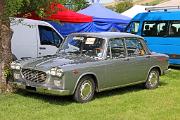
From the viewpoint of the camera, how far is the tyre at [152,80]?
1202 cm

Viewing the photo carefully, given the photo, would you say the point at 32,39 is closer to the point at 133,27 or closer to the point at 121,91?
the point at 121,91

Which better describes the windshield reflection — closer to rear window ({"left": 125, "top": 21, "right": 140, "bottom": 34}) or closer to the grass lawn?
the grass lawn

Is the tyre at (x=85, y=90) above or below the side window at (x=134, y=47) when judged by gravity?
below

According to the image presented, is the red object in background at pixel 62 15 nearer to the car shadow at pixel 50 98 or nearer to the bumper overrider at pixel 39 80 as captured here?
the car shadow at pixel 50 98

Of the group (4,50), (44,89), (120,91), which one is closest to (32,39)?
(4,50)

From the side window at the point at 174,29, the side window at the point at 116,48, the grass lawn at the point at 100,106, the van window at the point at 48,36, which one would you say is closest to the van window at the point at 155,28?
the side window at the point at 174,29

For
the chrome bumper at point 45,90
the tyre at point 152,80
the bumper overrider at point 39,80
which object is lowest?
the tyre at point 152,80

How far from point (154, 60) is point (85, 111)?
368 cm

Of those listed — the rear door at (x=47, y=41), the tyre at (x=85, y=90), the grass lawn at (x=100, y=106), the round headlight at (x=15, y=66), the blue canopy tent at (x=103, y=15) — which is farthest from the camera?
the blue canopy tent at (x=103, y=15)

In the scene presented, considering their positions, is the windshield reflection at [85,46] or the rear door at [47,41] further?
the rear door at [47,41]

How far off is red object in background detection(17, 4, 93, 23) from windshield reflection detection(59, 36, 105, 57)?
213 inches

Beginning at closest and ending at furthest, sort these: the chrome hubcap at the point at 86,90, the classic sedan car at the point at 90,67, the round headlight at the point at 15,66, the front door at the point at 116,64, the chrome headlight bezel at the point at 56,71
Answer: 1. the chrome headlight bezel at the point at 56,71
2. the classic sedan car at the point at 90,67
3. the chrome hubcap at the point at 86,90
4. the round headlight at the point at 15,66
5. the front door at the point at 116,64

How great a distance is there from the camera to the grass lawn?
8.62 metres

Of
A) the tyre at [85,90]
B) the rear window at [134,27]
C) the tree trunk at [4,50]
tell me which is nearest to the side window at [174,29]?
the rear window at [134,27]
